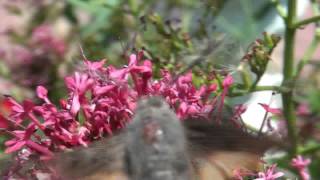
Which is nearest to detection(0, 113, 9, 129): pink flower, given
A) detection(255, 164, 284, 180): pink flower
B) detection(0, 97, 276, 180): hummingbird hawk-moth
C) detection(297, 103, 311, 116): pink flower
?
detection(0, 97, 276, 180): hummingbird hawk-moth

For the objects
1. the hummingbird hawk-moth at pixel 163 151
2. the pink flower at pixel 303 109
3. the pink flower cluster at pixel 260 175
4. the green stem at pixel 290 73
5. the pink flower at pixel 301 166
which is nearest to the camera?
the hummingbird hawk-moth at pixel 163 151

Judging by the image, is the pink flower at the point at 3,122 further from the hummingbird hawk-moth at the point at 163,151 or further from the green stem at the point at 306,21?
the green stem at the point at 306,21

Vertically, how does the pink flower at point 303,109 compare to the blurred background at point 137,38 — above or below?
below

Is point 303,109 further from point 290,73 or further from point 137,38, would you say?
A: point 137,38

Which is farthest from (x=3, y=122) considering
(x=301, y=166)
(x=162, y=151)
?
(x=301, y=166)

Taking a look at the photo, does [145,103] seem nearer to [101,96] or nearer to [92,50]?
[101,96]

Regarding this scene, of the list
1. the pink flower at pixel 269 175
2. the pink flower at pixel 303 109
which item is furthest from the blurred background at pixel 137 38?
the pink flower at pixel 269 175

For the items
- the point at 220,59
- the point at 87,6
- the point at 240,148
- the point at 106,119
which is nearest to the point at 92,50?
the point at 87,6
